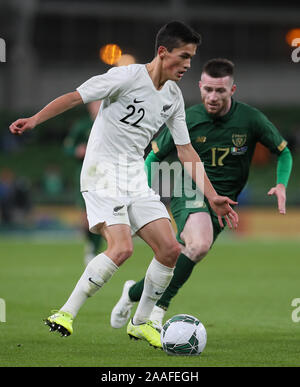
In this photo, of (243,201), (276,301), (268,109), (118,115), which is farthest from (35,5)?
(118,115)

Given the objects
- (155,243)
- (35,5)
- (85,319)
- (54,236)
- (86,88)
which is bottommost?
(54,236)

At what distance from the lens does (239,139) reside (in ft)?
26.1

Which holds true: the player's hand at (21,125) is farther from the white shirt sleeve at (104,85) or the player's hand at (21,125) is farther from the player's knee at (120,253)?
the player's knee at (120,253)

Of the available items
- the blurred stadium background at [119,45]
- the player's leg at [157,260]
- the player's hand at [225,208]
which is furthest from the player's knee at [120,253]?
the blurred stadium background at [119,45]

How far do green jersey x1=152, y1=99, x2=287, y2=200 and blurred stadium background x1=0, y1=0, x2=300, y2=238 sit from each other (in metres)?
21.6

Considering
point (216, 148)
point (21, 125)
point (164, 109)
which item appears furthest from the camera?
point (216, 148)

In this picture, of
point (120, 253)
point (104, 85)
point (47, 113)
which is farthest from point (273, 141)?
point (47, 113)

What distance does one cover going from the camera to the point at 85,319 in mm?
8359

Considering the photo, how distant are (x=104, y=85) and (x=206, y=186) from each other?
1184 mm

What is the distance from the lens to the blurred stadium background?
104 feet

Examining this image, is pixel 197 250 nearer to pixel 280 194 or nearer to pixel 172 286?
pixel 172 286

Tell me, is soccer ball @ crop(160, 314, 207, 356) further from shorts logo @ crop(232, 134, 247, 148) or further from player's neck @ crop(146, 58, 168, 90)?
shorts logo @ crop(232, 134, 247, 148)

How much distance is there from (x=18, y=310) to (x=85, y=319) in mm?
895
